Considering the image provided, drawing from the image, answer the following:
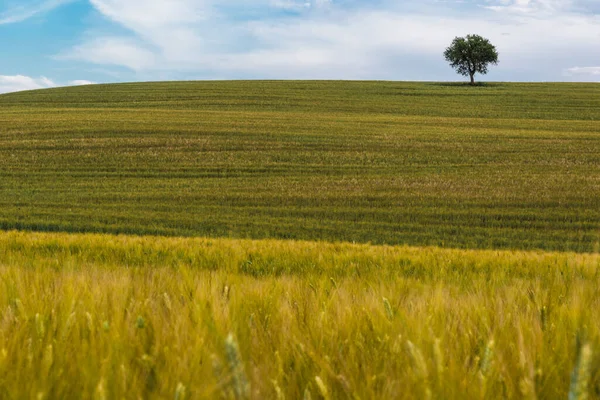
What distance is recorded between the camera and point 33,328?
129 centimetres

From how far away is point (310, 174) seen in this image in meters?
24.3

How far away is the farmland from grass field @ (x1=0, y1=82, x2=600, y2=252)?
15 centimetres

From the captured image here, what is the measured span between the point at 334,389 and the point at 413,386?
17cm

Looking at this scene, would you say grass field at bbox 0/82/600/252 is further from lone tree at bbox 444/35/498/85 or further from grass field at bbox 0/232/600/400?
lone tree at bbox 444/35/498/85

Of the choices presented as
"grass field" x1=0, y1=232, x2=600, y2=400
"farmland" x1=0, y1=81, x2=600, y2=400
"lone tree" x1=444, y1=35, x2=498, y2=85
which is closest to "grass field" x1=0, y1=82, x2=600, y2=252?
"farmland" x1=0, y1=81, x2=600, y2=400

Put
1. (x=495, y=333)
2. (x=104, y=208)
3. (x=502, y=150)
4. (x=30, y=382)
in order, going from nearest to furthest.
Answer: (x=30, y=382) < (x=495, y=333) < (x=104, y=208) < (x=502, y=150)

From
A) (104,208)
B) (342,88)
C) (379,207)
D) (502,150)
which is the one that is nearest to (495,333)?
(379,207)

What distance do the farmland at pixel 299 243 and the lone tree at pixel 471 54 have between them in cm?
1510

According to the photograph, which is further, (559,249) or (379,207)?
(379,207)

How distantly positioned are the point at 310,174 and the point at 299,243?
14937 mm

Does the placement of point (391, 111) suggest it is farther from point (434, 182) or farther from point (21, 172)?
point (21, 172)

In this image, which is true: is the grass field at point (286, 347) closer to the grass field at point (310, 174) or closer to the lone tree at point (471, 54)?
the grass field at point (310, 174)

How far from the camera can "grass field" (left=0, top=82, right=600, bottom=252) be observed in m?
16.3

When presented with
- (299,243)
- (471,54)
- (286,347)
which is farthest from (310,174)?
(471,54)
